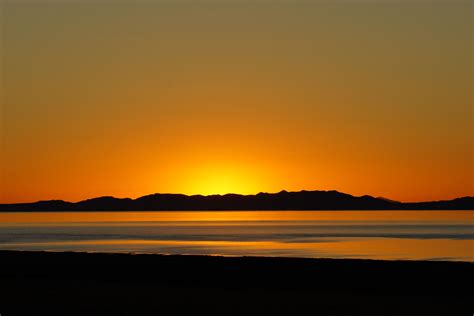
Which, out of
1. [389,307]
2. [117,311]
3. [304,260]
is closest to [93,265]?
[304,260]

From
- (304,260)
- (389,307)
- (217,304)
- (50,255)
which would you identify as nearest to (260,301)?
(217,304)

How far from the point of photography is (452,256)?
54.0 metres

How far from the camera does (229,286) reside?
20062 mm

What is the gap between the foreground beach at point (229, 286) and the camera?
50.8 ft

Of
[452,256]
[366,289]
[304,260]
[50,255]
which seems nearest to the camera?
[366,289]

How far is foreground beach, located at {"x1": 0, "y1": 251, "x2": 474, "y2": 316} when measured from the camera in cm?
1549

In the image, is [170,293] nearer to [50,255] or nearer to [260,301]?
[260,301]

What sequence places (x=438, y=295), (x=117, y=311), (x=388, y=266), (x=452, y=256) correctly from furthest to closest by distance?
1. (x=452, y=256)
2. (x=388, y=266)
3. (x=438, y=295)
4. (x=117, y=311)

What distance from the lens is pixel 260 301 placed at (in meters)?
16.8

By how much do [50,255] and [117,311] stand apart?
45.5 ft

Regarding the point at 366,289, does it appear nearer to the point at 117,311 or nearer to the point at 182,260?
the point at 117,311

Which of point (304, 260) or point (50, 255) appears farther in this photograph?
point (50, 255)

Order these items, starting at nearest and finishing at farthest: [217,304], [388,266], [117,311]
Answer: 1. [117,311]
2. [217,304]
3. [388,266]

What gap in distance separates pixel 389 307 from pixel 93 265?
466 inches
